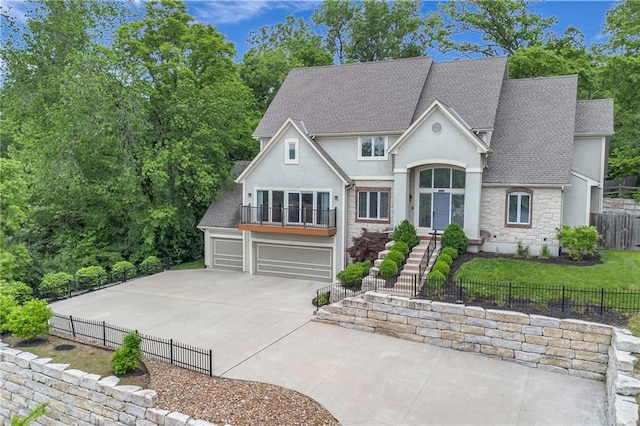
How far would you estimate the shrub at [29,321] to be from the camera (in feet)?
40.8

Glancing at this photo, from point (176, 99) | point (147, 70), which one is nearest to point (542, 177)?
point (176, 99)

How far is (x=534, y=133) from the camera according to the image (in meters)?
19.6

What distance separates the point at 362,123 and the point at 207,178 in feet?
27.6

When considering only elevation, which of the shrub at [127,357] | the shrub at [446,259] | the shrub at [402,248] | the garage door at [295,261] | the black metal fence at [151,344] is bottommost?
the black metal fence at [151,344]

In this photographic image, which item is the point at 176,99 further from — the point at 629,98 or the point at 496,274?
the point at 629,98

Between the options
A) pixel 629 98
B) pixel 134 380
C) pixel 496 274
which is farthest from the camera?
pixel 629 98

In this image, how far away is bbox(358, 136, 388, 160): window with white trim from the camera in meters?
20.6

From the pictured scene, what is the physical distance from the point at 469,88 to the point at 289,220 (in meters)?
10.8

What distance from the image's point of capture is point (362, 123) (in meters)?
21.1

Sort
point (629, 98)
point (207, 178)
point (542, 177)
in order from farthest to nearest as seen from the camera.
A: point (629, 98), point (207, 178), point (542, 177)

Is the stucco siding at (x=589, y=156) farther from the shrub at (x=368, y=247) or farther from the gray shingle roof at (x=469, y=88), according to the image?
the shrub at (x=368, y=247)

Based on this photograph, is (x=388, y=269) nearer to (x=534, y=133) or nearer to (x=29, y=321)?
(x=534, y=133)

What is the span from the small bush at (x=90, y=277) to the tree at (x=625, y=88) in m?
30.1

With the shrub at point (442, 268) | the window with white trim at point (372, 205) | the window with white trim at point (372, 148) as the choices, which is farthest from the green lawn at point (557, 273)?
the window with white trim at point (372, 148)
